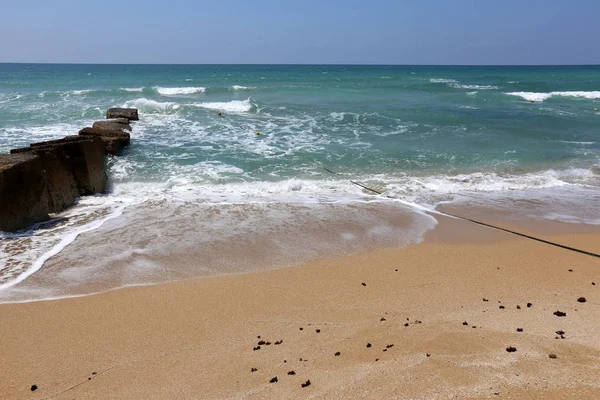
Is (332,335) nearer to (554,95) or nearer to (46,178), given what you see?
(46,178)

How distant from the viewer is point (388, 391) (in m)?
3.50

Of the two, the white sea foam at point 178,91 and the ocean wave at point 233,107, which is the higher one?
the white sea foam at point 178,91

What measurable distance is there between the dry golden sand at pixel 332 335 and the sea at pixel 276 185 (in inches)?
32.6

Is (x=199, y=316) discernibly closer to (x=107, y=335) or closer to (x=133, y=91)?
(x=107, y=335)

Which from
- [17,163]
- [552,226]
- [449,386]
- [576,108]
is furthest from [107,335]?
[576,108]

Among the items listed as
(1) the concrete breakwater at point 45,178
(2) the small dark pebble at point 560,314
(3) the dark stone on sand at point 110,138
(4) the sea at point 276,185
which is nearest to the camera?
(2) the small dark pebble at point 560,314

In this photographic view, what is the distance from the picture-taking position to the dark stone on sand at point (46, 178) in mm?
7691

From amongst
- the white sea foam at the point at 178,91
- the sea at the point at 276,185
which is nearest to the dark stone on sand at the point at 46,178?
the sea at the point at 276,185

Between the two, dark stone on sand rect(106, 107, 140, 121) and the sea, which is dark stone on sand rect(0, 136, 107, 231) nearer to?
the sea

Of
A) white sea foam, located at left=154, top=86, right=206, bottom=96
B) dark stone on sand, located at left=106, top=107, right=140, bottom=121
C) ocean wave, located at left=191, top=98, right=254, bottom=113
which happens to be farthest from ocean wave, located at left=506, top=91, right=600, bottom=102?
dark stone on sand, located at left=106, top=107, right=140, bottom=121

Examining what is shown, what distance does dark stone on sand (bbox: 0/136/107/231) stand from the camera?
25.2 ft

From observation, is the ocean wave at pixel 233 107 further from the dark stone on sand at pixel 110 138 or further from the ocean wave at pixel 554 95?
the ocean wave at pixel 554 95

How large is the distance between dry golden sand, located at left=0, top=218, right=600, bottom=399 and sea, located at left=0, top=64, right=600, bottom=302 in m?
0.83

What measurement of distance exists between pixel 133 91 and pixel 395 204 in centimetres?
2863
